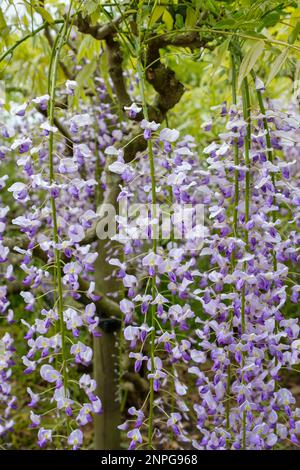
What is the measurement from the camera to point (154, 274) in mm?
959

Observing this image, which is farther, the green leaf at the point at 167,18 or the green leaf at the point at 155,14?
the green leaf at the point at 167,18

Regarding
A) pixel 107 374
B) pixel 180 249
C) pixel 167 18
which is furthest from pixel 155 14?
pixel 107 374

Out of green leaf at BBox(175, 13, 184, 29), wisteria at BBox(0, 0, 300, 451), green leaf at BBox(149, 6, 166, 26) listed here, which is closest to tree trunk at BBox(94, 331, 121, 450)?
wisteria at BBox(0, 0, 300, 451)

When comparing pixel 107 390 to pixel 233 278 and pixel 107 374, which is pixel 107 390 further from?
pixel 233 278

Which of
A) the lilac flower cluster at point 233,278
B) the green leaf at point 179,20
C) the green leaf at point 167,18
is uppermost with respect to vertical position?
the green leaf at point 179,20

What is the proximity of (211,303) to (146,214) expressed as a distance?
25 centimetres

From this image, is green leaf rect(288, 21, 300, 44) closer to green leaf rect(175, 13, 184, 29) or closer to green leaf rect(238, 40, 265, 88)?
green leaf rect(238, 40, 265, 88)

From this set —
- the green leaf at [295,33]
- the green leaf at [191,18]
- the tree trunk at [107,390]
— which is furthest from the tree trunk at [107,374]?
the green leaf at [295,33]

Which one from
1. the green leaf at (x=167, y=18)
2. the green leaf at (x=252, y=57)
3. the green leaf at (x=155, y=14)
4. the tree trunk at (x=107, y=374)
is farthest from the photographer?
the tree trunk at (x=107, y=374)

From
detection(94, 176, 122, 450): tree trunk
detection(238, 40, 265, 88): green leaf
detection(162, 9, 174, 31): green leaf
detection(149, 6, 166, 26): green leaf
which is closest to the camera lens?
detection(238, 40, 265, 88): green leaf

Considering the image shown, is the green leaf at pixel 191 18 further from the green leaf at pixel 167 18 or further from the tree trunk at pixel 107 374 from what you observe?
the tree trunk at pixel 107 374

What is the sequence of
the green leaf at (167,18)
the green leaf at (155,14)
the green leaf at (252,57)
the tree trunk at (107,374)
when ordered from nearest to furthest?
the green leaf at (252,57) < the green leaf at (155,14) < the green leaf at (167,18) < the tree trunk at (107,374)
